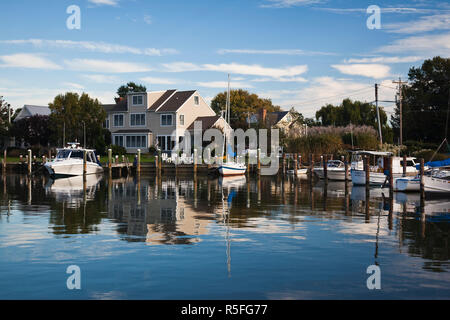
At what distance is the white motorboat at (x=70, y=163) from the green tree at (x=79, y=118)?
15991mm

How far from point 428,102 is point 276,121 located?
1063 inches

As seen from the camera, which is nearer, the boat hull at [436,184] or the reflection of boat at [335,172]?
the boat hull at [436,184]

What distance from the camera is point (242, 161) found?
59.7 meters

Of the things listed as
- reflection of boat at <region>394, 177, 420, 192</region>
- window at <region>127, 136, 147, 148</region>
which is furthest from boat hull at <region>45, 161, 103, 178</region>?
reflection of boat at <region>394, 177, 420, 192</region>

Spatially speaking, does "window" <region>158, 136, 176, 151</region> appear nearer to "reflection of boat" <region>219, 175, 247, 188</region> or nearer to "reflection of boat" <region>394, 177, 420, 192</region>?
"reflection of boat" <region>219, 175, 247, 188</region>

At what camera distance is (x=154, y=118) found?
7481 cm

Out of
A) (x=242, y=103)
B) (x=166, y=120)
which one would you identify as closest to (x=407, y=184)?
(x=166, y=120)

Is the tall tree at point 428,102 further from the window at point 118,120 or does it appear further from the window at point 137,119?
the window at point 118,120

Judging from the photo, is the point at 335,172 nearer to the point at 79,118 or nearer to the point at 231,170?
the point at 231,170

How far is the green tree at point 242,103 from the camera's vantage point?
9969cm

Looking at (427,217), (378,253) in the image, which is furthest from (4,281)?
(427,217)

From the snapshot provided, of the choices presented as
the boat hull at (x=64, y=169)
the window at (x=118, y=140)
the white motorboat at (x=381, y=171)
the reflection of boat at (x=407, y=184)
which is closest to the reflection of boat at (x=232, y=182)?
the white motorboat at (x=381, y=171)

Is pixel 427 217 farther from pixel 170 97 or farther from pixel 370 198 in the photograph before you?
pixel 170 97

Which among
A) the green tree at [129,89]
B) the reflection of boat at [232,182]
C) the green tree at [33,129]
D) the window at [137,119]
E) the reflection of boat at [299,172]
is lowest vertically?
the reflection of boat at [232,182]
